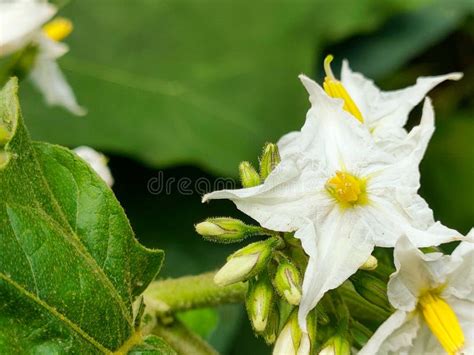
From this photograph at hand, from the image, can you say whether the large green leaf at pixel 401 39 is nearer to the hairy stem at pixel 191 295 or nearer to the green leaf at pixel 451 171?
the green leaf at pixel 451 171

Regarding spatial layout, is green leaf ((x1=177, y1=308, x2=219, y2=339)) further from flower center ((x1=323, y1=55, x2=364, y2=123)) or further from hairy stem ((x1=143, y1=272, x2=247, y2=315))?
flower center ((x1=323, y1=55, x2=364, y2=123))

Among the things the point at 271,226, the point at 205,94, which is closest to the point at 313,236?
the point at 271,226

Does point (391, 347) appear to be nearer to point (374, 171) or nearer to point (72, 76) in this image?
point (374, 171)

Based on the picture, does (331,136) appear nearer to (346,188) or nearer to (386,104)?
(346,188)

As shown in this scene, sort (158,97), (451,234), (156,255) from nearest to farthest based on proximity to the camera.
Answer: (451,234)
(156,255)
(158,97)

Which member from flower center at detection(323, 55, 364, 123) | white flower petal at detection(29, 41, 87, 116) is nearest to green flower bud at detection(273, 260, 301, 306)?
flower center at detection(323, 55, 364, 123)
